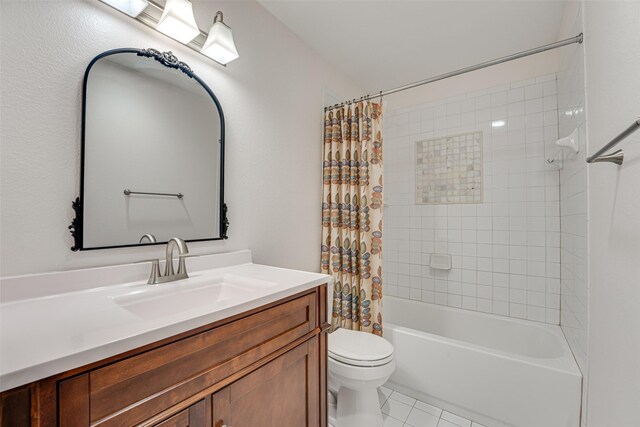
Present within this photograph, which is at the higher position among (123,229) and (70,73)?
(70,73)

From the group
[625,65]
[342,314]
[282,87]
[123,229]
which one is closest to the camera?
[625,65]

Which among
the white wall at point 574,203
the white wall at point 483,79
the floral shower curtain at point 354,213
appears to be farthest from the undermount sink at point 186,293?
the white wall at point 483,79

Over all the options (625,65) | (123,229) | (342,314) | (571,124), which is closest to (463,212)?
(571,124)

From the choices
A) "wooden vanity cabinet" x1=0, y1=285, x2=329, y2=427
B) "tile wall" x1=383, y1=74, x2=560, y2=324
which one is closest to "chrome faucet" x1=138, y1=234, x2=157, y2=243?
"wooden vanity cabinet" x1=0, y1=285, x2=329, y2=427

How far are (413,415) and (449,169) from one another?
6.34 feet

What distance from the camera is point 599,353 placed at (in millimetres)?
1088

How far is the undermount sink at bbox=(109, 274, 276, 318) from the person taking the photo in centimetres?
91

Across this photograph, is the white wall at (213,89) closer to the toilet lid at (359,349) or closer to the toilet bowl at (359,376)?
the toilet lid at (359,349)

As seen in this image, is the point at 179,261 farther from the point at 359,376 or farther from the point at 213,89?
the point at 359,376

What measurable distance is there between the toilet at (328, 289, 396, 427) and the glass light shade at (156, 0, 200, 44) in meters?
1.72

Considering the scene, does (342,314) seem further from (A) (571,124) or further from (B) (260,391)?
(A) (571,124)

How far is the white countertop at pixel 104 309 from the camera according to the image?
0.50m

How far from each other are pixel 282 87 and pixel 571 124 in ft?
5.85

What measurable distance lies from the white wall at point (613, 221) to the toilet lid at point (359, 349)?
2.82 feet
